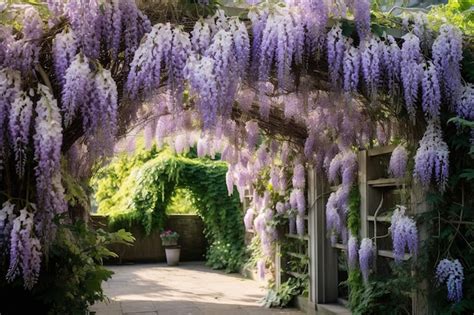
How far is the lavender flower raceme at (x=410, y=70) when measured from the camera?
3.06 metres

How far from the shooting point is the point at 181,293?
6812mm

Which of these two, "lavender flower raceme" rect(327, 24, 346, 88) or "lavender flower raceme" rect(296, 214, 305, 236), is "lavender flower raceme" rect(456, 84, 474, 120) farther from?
"lavender flower raceme" rect(296, 214, 305, 236)

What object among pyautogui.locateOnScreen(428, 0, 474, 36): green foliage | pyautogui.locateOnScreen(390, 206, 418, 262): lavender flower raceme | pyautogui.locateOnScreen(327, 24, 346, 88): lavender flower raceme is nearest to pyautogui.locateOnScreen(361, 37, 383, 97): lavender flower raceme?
pyautogui.locateOnScreen(327, 24, 346, 88): lavender flower raceme

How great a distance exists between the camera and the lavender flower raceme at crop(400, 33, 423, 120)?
3062mm

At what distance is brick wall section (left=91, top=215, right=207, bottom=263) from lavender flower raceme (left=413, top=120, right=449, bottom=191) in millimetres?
7916

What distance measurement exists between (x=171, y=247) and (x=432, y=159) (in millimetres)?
7665

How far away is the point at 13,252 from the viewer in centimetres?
239

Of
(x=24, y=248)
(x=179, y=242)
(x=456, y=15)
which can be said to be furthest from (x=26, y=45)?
(x=179, y=242)

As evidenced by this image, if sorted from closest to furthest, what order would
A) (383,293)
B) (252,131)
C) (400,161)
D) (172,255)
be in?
1. (400,161)
2. (383,293)
3. (252,131)
4. (172,255)

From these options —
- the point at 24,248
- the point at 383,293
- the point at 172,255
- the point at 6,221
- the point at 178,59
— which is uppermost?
the point at 178,59

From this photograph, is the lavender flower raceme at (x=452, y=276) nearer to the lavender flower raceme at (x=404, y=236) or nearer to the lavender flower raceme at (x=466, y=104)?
the lavender flower raceme at (x=404, y=236)

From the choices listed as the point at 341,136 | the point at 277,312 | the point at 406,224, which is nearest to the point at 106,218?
the point at 277,312

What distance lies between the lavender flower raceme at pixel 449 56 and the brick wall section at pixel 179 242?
8.17 meters

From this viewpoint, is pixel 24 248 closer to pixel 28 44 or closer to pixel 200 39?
pixel 28 44
